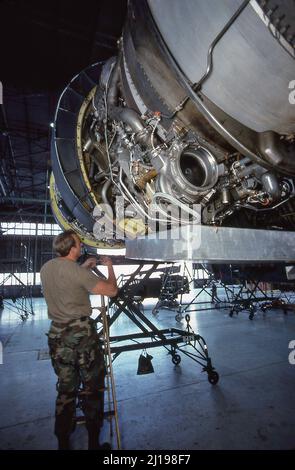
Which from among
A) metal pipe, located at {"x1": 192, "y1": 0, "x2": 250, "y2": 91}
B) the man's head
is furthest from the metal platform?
the man's head

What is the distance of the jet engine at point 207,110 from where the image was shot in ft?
4.21

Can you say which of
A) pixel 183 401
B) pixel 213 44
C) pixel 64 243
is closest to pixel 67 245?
pixel 64 243

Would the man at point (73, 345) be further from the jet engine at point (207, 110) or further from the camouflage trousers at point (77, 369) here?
the jet engine at point (207, 110)

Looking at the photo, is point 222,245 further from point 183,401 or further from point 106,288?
point 183,401

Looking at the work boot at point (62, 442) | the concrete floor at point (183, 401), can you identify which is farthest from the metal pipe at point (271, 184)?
the work boot at point (62, 442)

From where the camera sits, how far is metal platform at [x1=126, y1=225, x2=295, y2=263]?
1.26 metres

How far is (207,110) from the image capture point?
4.64 ft

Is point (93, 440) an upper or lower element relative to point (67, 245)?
lower

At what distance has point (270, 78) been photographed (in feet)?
4.49

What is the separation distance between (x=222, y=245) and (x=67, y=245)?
1.81 metres

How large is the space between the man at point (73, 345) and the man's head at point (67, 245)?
0.01 metres

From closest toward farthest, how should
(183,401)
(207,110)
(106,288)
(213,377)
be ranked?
(207,110) → (106,288) → (183,401) → (213,377)

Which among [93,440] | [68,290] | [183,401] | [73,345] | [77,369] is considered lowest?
[183,401]

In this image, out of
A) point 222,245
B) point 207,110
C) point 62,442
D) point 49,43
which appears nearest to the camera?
point 222,245
